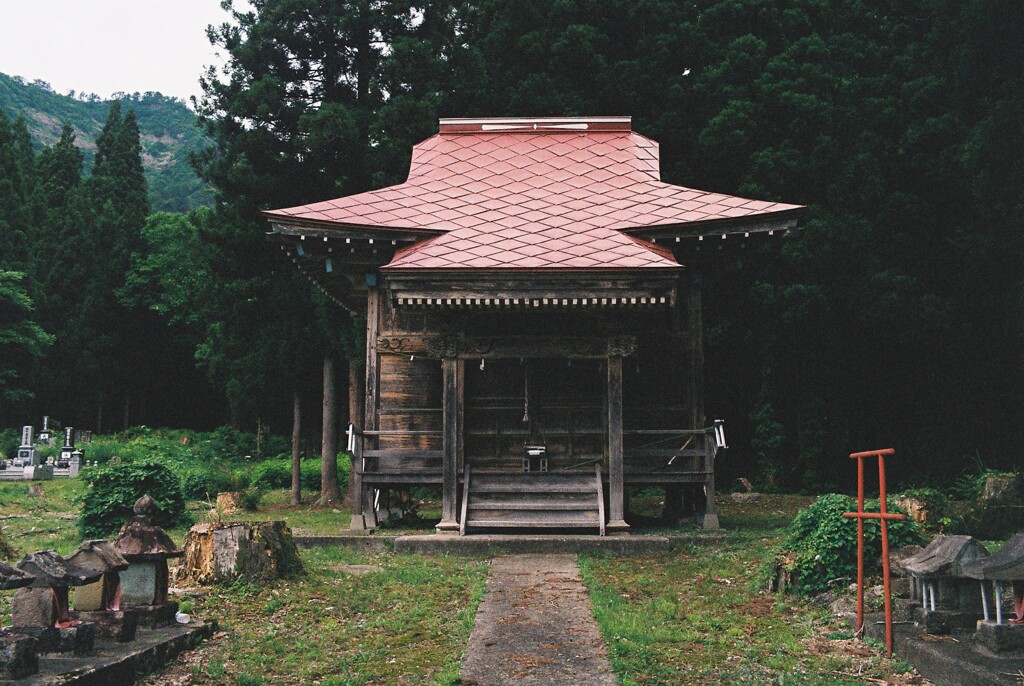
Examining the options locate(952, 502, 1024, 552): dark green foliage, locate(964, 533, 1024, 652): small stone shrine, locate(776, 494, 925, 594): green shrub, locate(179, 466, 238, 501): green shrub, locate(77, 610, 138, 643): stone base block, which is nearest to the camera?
locate(964, 533, 1024, 652): small stone shrine

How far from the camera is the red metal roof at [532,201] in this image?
14.0 metres

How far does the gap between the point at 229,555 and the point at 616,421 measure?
20.6 ft

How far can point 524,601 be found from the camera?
9359 mm

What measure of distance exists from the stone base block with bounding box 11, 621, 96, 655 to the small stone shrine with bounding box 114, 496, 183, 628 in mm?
1076

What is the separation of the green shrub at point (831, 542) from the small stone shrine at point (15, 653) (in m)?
6.78

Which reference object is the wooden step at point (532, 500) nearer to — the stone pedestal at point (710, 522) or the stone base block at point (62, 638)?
the stone pedestal at point (710, 522)

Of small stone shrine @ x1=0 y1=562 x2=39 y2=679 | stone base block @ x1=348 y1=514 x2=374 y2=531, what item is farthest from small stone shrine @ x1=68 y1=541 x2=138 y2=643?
stone base block @ x1=348 y1=514 x2=374 y2=531

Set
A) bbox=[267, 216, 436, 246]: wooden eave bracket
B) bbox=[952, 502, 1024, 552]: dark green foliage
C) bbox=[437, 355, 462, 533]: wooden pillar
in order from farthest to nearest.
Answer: bbox=[267, 216, 436, 246]: wooden eave bracket, bbox=[437, 355, 462, 533]: wooden pillar, bbox=[952, 502, 1024, 552]: dark green foliage

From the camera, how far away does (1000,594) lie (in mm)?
5883

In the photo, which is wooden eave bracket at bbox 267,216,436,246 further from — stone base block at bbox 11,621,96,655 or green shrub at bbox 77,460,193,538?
stone base block at bbox 11,621,96,655

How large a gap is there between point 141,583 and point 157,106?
117 metres

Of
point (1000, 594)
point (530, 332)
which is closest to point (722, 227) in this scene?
point (530, 332)

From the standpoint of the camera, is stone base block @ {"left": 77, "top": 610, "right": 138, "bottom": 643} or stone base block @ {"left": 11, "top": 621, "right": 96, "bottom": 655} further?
stone base block @ {"left": 77, "top": 610, "right": 138, "bottom": 643}

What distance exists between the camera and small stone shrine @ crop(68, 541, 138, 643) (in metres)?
6.50
